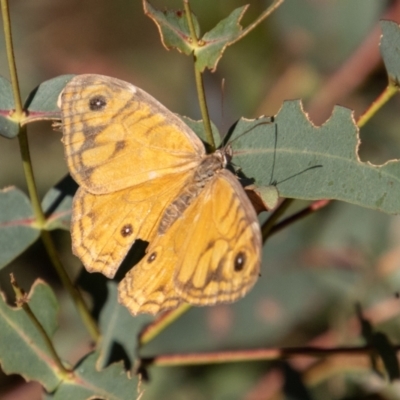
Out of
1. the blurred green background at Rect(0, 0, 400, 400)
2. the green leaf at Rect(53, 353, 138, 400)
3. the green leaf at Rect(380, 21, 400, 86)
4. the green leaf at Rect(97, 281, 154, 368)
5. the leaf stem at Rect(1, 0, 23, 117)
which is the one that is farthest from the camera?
the blurred green background at Rect(0, 0, 400, 400)

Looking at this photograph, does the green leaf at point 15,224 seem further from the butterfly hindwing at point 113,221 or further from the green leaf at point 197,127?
the green leaf at point 197,127

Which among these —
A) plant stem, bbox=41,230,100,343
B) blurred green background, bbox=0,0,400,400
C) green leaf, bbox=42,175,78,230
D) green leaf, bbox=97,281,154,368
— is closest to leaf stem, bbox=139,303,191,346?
green leaf, bbox=97,281,154,368

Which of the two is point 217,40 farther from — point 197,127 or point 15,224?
point 15,224

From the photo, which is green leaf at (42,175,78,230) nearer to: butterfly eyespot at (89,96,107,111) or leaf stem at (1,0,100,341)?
leaf stem at (1,0,100,341)

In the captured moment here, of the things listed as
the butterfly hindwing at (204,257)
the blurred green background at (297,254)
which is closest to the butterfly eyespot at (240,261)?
the butterfly hindwing at (204,257)

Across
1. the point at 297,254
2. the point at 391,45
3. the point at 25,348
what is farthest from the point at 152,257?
the point at 297,254

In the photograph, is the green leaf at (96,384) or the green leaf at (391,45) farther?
the green leaf at (96,384)
